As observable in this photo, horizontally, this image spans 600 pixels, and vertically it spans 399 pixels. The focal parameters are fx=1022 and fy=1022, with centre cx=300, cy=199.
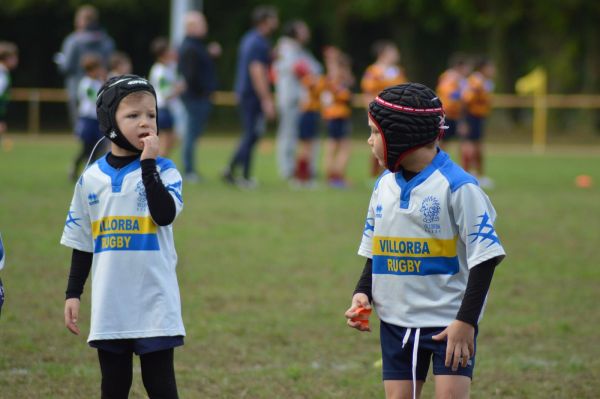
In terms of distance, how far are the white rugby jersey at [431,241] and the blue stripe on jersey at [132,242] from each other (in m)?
0.85

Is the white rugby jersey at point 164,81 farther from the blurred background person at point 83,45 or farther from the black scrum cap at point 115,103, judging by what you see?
the black scrum cap at point 115,103

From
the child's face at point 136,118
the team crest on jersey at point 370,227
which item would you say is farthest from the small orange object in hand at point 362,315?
the child's face at point 136,118

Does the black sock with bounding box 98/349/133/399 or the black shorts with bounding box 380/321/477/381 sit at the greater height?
the black shorts with bounding box 380/321/477/381

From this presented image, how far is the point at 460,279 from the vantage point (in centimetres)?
362

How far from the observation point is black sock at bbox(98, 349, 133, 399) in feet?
12.4

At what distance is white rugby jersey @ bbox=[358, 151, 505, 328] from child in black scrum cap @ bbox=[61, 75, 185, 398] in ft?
2.59

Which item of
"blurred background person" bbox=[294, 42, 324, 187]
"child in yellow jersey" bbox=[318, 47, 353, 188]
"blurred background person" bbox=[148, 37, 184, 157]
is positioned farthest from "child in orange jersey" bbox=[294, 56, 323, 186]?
"blurred background person" bbox=[148, 37, 184, 157]

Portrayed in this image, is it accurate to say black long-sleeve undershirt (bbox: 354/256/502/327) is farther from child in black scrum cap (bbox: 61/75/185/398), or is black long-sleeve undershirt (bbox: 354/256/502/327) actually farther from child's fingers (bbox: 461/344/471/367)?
child in black scrum cap (bbox: 61/75/185/398)

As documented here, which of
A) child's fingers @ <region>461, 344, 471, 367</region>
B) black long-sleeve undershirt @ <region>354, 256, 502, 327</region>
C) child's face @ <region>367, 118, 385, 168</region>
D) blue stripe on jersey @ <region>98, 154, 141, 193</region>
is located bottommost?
child's fingers @ <region>461, 344, 471, 367</region>

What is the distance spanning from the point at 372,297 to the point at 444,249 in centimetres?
36

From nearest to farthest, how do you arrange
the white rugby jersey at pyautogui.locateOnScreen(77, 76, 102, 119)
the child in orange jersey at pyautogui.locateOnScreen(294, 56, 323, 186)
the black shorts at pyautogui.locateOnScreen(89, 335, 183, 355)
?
1. the black shorts at pyautogui.locateOnScreen(89, 335, 183, 355)
2. the white rugby jersey at pyautogui.locateOnScreen(77, 76, 102, 119)
3. the child in orange jersey at pyautogui.locateOnScreen(294, 56, 323, 186)

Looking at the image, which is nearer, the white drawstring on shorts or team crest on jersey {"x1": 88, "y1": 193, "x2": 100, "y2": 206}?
the white drawstring on shorts

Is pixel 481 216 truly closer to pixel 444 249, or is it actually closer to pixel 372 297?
pixel 444 249

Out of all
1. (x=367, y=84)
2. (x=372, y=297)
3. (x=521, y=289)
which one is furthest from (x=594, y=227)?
(x=372, y=297)
